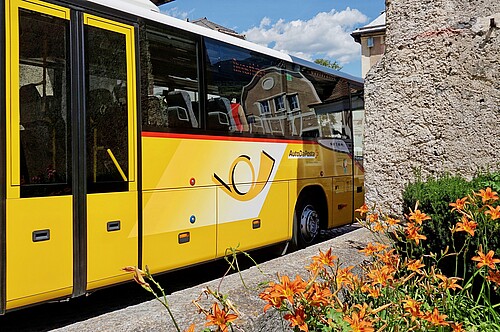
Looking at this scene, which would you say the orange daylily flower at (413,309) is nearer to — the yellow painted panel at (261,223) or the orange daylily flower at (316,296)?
the orange daylily flower at (316,296)

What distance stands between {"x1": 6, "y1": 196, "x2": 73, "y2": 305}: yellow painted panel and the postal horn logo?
2.23 meters

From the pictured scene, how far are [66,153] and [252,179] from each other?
3022mm

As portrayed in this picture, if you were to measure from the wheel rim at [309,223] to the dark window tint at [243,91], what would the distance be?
5.07 feet

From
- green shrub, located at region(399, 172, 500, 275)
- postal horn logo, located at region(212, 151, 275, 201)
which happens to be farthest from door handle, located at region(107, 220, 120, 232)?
green shrub, located at region(399, 172, 500, 275)

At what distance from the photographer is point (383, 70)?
527cm

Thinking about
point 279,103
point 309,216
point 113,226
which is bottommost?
point 309,216

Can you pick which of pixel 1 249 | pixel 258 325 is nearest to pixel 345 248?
pixel 258 325

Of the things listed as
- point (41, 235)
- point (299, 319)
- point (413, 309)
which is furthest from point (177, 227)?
point (299, 319)

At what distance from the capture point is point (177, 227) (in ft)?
19.1

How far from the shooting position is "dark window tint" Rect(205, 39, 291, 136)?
656 cm

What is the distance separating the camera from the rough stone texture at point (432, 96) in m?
4.59

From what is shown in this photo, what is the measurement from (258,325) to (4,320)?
13.5ft

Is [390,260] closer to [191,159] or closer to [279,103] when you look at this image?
[191,159]

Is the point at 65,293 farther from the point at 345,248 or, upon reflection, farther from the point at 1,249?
the point at 345,248
